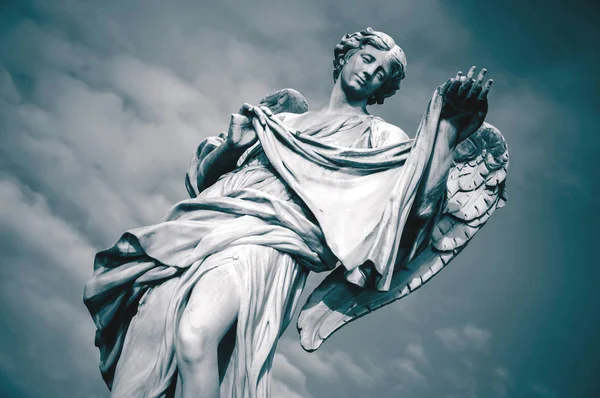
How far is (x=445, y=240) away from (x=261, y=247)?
4.88 feet

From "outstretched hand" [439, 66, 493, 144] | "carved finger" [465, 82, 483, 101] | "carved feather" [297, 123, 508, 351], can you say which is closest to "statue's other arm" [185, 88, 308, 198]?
"carved feather" [297, 123, 508, 351]

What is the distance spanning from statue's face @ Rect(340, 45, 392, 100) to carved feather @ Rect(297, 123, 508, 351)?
83 cm

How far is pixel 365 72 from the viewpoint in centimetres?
484

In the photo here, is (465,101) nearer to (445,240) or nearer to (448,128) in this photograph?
(448,128)

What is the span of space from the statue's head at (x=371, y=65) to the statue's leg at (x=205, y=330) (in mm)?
1988

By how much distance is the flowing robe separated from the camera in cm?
369

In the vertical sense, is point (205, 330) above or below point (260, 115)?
below

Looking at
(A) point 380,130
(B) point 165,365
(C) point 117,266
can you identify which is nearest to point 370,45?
(A) point 380,130

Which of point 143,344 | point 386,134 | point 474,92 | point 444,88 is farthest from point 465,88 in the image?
point 143,344

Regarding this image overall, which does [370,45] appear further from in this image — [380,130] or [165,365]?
[165,365]

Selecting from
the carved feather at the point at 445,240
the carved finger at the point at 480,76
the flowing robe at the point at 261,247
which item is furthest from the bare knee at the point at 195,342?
the carved finger at the point at 480,76

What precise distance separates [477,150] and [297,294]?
1.82 meters

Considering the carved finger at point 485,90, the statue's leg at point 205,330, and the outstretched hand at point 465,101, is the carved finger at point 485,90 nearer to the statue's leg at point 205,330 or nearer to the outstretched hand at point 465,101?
the outstretched hand at point 465,101

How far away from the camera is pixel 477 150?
4.79 m
